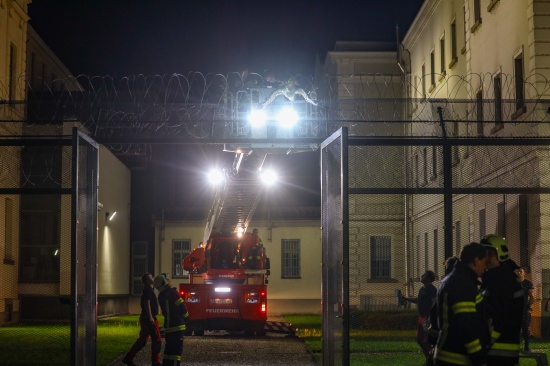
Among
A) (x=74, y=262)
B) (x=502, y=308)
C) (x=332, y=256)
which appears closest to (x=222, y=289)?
(x=332, y=256)

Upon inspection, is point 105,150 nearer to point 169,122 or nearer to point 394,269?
point 394,269

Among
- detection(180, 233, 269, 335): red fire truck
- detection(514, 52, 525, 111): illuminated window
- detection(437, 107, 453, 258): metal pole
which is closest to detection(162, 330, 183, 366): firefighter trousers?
detection(437, 107, 453, 258): metal pole

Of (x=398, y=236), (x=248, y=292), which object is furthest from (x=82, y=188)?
(x=398, y=236)

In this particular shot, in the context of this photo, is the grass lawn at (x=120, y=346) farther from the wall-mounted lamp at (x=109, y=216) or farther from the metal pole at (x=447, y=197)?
the wall-mounted lamp at (x=109, y=216)

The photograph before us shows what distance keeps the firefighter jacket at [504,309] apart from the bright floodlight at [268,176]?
16.6m

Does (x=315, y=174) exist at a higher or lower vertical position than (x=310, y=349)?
higher

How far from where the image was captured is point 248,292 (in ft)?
88.5

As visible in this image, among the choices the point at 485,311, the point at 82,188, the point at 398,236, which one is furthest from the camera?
the point at 398,236

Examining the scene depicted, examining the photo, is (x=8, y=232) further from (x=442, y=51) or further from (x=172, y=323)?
(x=442, y=51)

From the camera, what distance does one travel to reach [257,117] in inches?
582

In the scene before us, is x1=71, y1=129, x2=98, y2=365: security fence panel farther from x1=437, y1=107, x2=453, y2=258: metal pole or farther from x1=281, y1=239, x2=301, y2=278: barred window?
x1=281, y1=239, x2=301, y2=278: barred window

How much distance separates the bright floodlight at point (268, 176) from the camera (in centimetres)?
2538

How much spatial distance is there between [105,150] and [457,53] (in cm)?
1383

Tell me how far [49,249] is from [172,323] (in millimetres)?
20912
